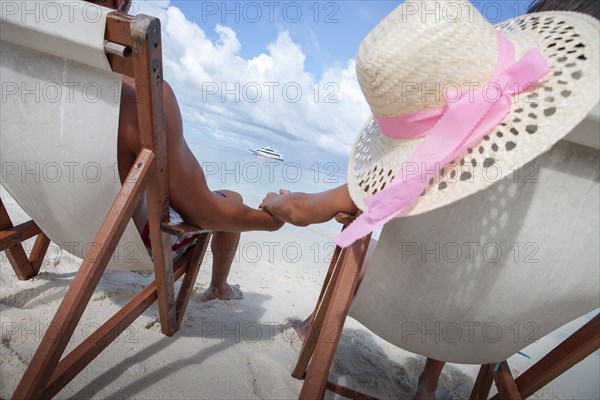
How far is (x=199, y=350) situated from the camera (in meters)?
1.64

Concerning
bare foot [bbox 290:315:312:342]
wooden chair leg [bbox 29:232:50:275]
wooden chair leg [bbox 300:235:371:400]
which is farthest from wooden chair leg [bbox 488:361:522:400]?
wooden chair leg [bbox 29:232:50:275]

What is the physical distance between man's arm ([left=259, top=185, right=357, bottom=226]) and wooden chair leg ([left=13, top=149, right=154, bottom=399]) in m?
0.53

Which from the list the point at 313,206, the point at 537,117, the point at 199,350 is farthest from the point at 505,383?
the point at 199,350

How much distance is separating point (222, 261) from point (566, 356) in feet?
5.64

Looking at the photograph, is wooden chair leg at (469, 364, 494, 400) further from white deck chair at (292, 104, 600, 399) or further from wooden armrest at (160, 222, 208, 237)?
wooden armrest at (160, 222, 208, 237)

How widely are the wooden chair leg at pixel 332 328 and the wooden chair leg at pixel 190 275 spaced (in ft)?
2.95

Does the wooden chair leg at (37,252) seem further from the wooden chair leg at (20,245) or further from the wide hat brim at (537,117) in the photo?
the wide hat brim at (537,117)

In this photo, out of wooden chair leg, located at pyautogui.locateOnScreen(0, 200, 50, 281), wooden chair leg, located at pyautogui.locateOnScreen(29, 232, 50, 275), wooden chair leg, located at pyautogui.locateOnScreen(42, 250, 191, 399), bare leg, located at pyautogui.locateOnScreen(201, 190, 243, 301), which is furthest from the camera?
bare leg, located at pyautogui.locateOnScreen(201, 190, 243, 301)

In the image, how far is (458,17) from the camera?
2.62ft

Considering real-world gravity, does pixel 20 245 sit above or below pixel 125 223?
below

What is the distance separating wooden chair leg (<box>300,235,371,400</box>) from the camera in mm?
954

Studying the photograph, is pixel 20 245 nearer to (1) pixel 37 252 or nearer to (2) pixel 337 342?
(1) pixel 37 252

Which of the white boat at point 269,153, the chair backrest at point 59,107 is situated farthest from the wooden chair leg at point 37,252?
the white boat at point 269,153

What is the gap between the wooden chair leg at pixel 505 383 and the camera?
130 cm
